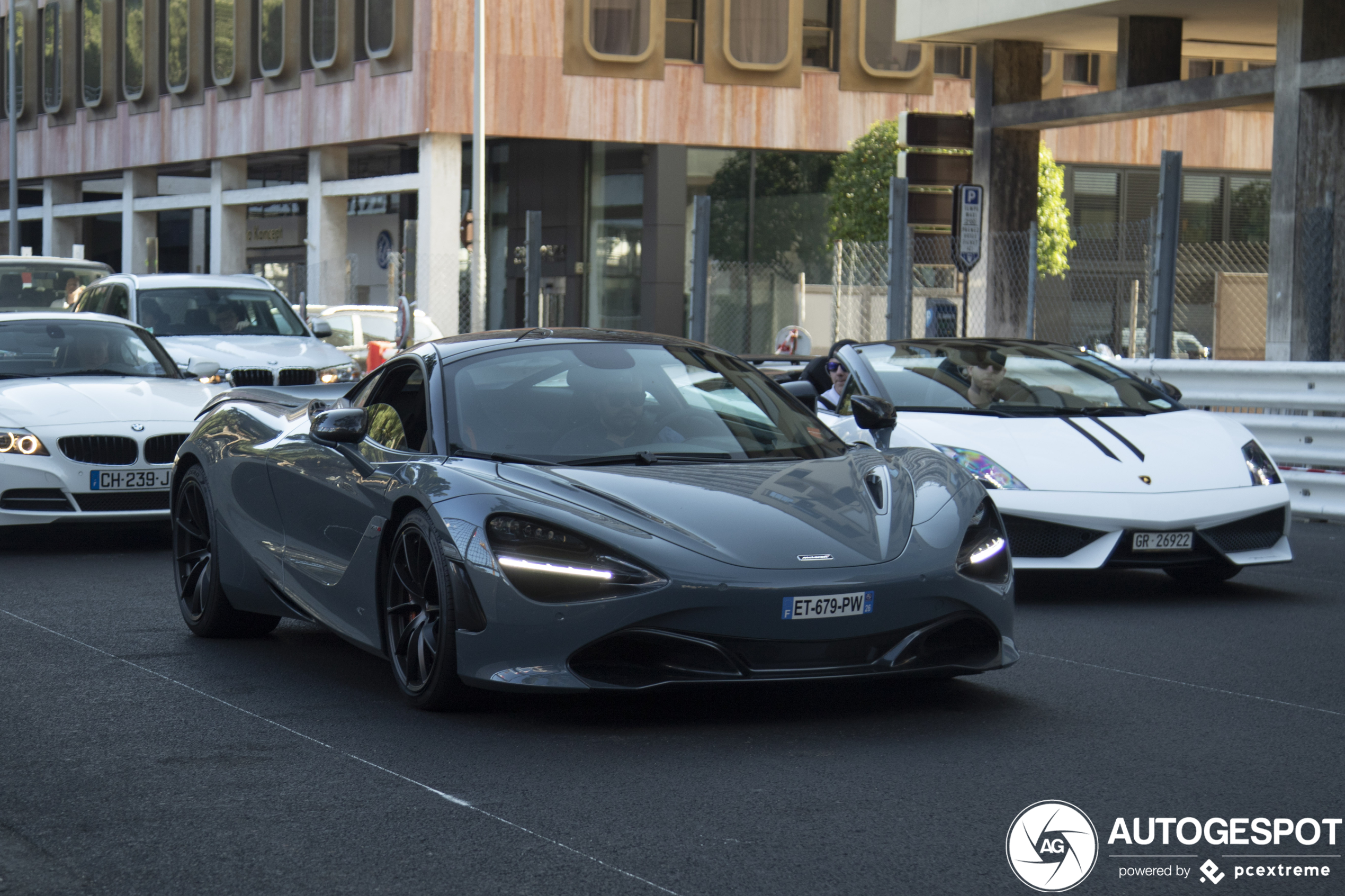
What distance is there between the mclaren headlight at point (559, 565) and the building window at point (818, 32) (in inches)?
1352

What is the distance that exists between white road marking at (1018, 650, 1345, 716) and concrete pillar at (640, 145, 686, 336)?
→ 1242 inches

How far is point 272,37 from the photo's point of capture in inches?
1689

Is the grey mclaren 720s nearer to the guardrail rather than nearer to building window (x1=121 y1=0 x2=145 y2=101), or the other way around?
the guardrail

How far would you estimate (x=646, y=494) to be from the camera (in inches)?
229

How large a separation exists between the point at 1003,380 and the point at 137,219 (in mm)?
45095

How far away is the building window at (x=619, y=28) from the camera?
3750 cm

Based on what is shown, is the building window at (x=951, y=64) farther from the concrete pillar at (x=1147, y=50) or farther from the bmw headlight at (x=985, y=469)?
the bmw headlight at (x=985, y=469)

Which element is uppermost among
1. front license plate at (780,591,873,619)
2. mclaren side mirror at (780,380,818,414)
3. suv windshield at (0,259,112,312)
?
suv windshield at (0,259,112,312)

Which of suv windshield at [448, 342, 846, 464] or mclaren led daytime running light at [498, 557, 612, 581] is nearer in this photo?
mclaren led daytime running light at [498, 557, 612, 581]

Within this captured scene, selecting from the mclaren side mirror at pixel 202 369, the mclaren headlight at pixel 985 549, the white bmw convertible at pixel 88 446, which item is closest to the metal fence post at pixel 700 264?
the mclaren side mirror at pixel 202 369

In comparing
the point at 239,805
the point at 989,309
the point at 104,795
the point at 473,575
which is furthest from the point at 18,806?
the point at 989,309

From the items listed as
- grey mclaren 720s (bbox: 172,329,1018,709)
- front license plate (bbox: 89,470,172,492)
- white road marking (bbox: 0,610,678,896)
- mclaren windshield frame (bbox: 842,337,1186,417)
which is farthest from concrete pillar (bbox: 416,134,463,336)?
grey mclaren 720s (bbox: 172,329,1018,709)

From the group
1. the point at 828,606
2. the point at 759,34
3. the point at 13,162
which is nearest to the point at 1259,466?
the point at 828,606

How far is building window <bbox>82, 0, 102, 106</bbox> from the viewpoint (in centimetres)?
5241
